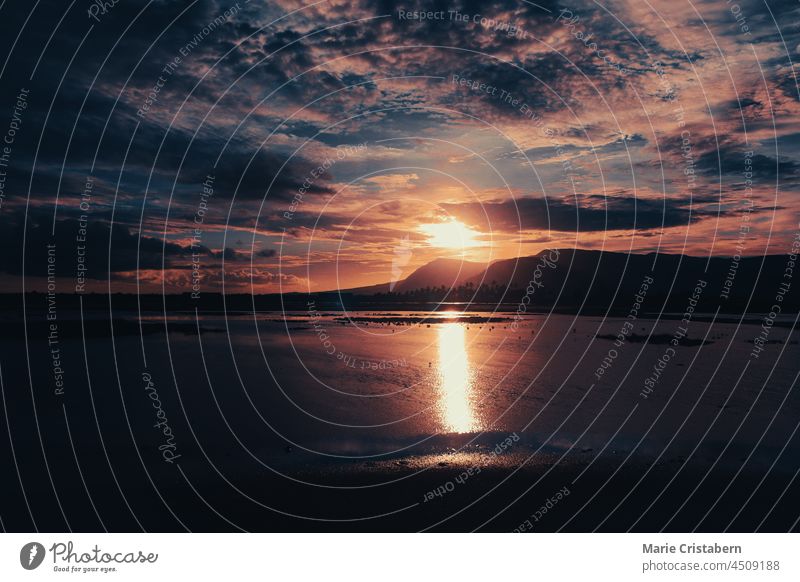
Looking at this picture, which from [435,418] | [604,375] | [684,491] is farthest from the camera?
[604,375]

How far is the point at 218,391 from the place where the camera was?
96.0 ft

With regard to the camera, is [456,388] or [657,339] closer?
[456,388]

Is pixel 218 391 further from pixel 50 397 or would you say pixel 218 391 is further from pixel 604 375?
pixel 604 375

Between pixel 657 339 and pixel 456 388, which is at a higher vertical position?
pixel 456 388

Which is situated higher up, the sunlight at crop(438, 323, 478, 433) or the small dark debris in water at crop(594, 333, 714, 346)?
the sunlight at crop(438, 323, 478, 433)

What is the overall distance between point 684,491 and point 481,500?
598 centimetres

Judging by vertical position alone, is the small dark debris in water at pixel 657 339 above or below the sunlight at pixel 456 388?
below

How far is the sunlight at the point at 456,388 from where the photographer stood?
23.3m

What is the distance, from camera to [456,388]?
29375 mm

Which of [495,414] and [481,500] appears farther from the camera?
[495,414]

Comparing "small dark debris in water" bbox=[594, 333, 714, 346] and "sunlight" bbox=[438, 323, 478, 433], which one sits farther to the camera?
"small dark debris in water" bbox=[594, 333, 714, 346]

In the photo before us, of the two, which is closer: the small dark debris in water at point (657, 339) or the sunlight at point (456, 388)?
the sunlight at point (456, 388)

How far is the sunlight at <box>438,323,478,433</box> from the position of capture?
2328 cm
